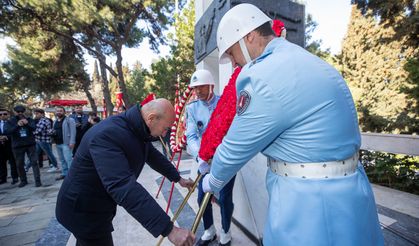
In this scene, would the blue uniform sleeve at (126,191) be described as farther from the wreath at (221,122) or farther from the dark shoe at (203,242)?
the dark shoe at (203,242)

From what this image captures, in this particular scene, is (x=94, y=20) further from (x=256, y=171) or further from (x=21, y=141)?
(x=256, y=171)

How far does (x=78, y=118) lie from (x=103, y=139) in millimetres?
8010

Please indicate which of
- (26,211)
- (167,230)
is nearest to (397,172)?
(167,230)

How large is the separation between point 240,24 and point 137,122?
96 centimetres

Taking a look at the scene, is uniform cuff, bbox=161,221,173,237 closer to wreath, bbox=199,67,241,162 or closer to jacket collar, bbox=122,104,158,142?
jacket collar, bbox=122,104,158,142

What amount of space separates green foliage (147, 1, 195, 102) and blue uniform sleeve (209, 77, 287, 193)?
12083 mm

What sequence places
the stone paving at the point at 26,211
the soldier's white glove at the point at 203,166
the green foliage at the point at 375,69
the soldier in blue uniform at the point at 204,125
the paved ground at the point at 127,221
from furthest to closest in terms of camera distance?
1. the green foliage at the point at 375,69
2. the stone paving at the point at 26,211
3. the paved ground at the point at 127,221
4. the soldier in blue uniform at the point at 204,125
5. the soldier's white glove at the point at 203,166

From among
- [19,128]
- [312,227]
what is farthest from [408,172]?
[19,128]

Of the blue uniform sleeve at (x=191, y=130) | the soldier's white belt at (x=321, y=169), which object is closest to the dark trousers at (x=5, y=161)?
the blue uniform sleeve at (x=191, y=130)

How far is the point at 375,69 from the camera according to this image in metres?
12.4

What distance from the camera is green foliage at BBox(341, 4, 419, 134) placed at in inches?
342

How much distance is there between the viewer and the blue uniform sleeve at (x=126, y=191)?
148 cm

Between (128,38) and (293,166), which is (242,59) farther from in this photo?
(128,38)

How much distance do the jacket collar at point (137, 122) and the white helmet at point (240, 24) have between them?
755 millimetres
